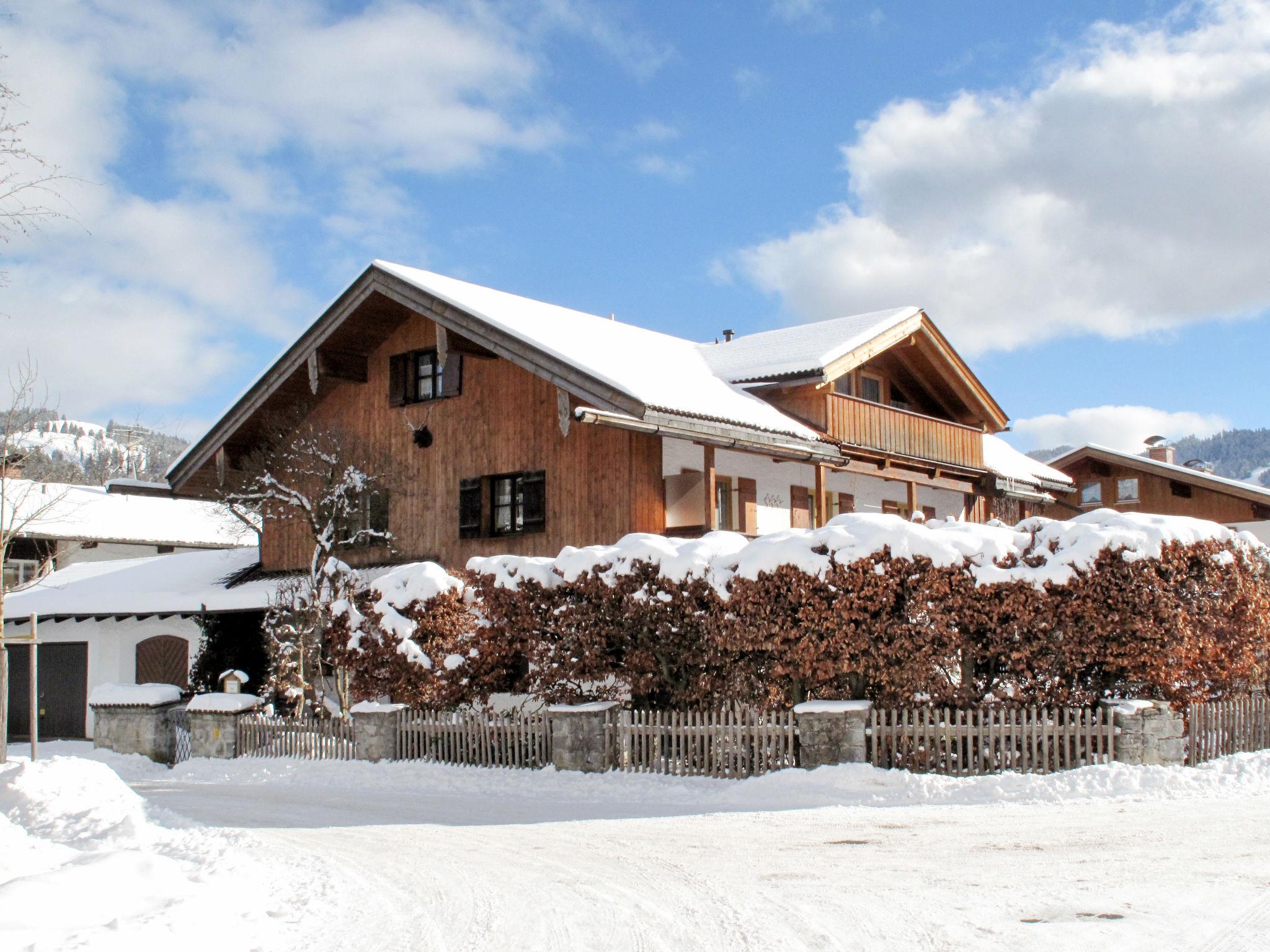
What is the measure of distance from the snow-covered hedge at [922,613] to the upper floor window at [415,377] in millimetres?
9575

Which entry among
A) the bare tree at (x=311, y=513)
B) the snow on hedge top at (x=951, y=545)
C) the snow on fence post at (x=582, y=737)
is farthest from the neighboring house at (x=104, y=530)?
the snow on hedge top at (x=951, y=545)

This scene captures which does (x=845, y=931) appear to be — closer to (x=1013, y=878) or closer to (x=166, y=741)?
(x=1013, y=878)

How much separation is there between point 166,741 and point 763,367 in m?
13.5

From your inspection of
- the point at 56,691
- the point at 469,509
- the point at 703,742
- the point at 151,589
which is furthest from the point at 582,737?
the point at 56,691

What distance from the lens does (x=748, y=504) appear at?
2445 centimetres

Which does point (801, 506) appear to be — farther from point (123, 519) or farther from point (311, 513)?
point (123, 519)

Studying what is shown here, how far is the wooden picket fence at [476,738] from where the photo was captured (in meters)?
16.5

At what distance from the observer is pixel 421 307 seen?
930 inches

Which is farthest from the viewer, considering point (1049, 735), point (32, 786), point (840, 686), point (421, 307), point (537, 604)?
point (421, 307)

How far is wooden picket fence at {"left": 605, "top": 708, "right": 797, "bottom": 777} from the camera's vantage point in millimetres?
14781

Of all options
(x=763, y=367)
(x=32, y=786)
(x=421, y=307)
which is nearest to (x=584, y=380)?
(x=421, y=307)

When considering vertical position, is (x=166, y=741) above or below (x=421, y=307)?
below

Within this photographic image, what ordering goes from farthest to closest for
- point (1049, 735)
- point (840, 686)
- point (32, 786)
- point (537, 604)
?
point (537, 604) → point (840, 686) → point (1049, 735) → point (32, 786)

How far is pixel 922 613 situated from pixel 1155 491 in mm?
32395
